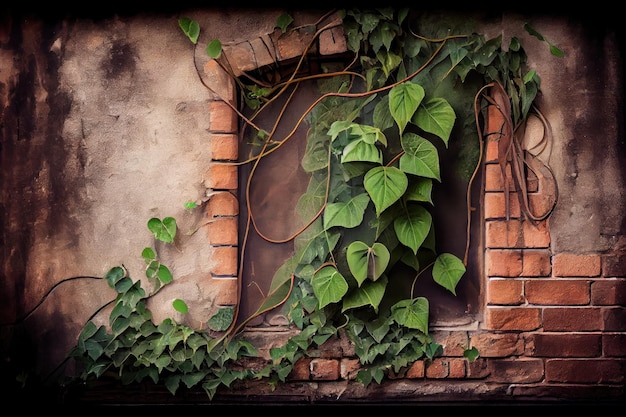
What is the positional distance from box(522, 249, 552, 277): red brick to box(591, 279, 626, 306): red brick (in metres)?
0.19

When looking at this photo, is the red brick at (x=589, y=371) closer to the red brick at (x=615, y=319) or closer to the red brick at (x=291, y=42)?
the red brick at (x=615, y=319)

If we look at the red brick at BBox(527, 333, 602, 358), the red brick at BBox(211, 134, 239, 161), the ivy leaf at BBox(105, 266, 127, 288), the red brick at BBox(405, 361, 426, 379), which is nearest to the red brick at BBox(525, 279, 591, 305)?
the red brick at BBox(527, 333, 602, 358)

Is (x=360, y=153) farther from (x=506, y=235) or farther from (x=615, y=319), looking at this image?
(x=615, y=319)

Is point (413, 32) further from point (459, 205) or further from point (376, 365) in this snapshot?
point (376, 365)

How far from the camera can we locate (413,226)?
6.88 ft

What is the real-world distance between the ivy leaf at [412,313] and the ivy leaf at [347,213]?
1.19 feet

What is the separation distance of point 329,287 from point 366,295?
15 cm

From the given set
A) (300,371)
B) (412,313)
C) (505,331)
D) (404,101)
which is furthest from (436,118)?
(300,371)

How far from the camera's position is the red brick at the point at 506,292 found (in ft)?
7.02

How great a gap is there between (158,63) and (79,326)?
107 centimetres

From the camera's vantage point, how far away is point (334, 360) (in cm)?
217

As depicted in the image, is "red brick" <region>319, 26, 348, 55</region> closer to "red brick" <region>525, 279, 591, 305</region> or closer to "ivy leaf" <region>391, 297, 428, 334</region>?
"ivy leaf" <region>391, 297, 428, 334</region>

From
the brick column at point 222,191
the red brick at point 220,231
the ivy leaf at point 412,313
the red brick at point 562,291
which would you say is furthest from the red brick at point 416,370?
the red brick at point 220,231

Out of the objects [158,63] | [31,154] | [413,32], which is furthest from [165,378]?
[413,32]
